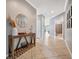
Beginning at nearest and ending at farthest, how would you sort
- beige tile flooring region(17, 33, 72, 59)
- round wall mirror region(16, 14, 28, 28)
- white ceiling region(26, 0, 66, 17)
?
beige tile flooring region(17, 33, 72, 59) < round wall mirror region(16, 14, 28, 28) < white ceiling region(26, 0, 66, 17)

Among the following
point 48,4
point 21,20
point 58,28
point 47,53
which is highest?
point 48,4

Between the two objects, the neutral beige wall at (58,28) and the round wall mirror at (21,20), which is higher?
the round wall mirror at (21,20)

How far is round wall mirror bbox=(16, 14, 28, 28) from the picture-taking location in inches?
191

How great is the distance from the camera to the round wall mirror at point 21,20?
4.86m

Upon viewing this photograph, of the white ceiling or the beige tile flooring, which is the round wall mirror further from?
the beige tile flooring

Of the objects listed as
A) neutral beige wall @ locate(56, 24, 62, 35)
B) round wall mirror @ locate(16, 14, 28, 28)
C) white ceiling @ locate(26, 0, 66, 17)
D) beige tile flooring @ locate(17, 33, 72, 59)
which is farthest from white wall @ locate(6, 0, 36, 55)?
neutral beige wall @ locate(56, 24, 62, 35)

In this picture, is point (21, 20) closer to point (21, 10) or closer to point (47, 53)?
point (21, 10)

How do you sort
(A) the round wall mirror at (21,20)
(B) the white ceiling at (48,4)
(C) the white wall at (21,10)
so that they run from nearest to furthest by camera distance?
(C) the white wall at (21,10), (A) the round wall mirror at (21,20), (B) the white ceiling at (48,4)

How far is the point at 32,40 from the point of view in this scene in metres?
6.41

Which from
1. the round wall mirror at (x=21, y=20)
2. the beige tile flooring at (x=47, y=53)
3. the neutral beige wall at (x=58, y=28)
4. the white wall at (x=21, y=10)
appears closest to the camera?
the beige tile flooring at (x=47, y=53)

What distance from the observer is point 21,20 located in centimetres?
514

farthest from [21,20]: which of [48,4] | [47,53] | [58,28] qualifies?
[58,28]

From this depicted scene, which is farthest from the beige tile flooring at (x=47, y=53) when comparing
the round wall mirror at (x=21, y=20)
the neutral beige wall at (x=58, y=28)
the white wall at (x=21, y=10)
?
the neutral beige wall at (x=58, y=28)

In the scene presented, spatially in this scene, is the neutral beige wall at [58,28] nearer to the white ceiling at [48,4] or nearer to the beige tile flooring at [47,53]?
the white ceiling at [48,4]
